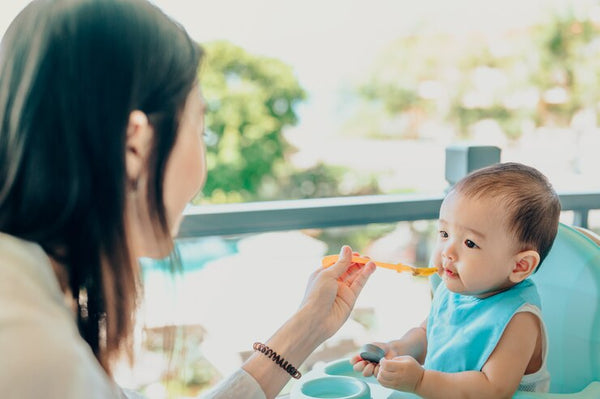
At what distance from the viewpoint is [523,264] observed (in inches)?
44.1

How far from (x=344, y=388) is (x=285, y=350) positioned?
0.79 ft

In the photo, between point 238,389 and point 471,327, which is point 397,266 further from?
point 238,389

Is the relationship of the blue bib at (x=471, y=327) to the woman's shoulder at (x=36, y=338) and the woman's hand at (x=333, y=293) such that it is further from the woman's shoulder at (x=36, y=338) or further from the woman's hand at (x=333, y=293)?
the woman's shoulder at (x=36, y=338)

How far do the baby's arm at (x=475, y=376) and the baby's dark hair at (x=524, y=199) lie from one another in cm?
16

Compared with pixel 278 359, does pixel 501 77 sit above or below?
below

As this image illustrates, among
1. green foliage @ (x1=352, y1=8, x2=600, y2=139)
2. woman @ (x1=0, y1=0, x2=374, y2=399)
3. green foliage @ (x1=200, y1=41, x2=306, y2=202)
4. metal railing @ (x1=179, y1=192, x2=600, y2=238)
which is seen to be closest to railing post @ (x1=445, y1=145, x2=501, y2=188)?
metal railing @ (x1=179, y1=192, x2=600, y2=238)

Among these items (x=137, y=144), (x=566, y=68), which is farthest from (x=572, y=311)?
(x=566, y=68)

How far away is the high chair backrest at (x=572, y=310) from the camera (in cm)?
117

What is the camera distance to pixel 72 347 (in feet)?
2.17

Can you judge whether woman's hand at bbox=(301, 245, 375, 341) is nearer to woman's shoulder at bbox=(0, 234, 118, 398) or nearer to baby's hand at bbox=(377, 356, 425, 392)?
baby's hand at bbox=(377, 356, 425, 392)

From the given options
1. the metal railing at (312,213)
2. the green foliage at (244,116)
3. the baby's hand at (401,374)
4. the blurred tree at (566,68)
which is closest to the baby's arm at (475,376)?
the baby's hand at (401,374)

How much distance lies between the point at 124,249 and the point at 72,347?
0.15m

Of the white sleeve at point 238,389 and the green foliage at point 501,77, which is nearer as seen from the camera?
the white sleeve at point 238,389

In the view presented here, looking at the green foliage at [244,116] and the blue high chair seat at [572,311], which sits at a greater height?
the blue high chair seat at [572,311]
